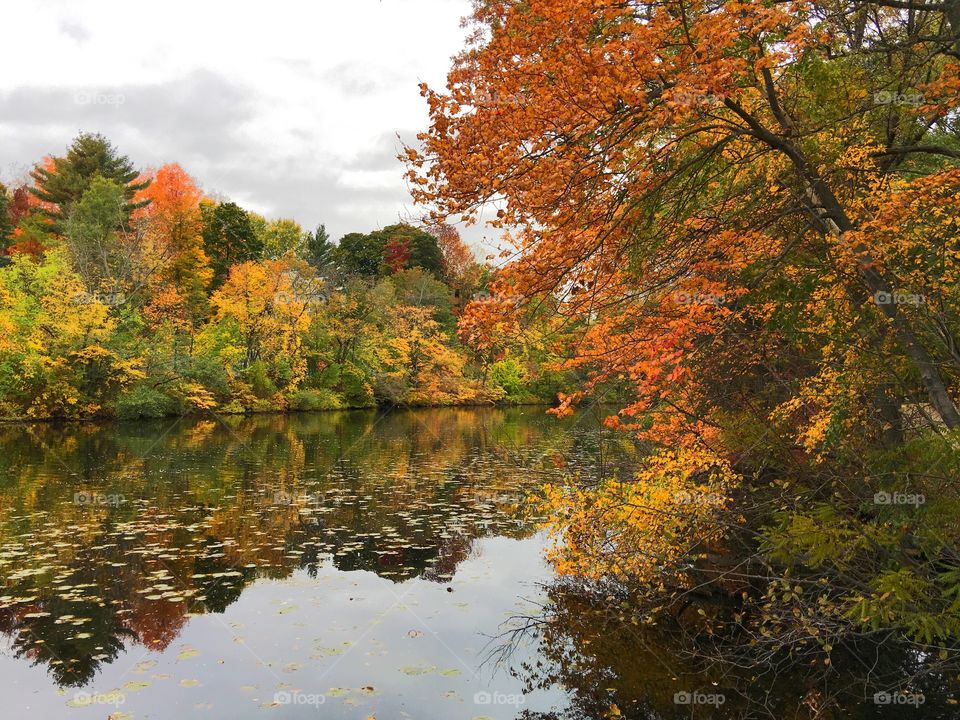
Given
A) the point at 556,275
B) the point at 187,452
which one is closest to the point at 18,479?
the point at 187,452

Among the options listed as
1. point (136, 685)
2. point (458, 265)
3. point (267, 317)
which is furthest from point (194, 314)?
point (136, 685)

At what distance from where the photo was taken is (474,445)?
87.6 feet

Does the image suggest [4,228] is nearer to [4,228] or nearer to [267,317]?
[4,228]

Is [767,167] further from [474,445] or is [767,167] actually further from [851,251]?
[474,445]

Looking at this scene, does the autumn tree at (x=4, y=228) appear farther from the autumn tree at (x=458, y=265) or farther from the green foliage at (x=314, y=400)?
the autumn tree at (x=458, y=265)

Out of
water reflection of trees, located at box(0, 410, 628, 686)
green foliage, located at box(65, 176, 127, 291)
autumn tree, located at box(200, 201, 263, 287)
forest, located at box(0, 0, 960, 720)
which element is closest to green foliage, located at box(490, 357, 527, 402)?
autumn tree, located at box(200, 201, 263, 287)

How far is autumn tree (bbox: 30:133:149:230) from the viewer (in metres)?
44.1

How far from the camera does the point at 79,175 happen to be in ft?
148

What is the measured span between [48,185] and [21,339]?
2105 cm

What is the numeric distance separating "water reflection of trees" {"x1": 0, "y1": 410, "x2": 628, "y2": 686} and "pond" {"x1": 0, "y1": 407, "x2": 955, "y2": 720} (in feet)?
0.17

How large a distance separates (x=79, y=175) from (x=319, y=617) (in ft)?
154

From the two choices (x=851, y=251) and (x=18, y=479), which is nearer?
(x=851, y=251)

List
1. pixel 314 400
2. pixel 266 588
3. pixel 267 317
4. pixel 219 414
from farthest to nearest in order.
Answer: pixel 314 400 < pixel 267 317 < pixel 219 414 < pixel 266 588

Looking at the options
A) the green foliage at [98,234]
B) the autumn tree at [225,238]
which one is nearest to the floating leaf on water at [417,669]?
the green foliage at [98,234]
